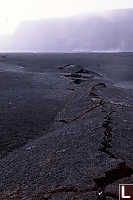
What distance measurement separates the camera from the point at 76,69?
9.63 metres

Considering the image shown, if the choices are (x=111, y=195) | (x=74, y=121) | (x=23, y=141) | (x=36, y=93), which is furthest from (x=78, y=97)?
(x=111, y=195)

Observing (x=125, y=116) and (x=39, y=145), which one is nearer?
(x=39, y=145)

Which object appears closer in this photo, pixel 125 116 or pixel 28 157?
pixel 28 157

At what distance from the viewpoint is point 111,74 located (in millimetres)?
10102

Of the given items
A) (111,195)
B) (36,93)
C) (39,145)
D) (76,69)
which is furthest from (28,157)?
(76,69)

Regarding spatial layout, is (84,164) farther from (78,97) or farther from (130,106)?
(78,97)

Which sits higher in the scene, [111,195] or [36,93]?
[36,93]

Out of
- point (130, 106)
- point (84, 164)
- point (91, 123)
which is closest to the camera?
point (84, 164)

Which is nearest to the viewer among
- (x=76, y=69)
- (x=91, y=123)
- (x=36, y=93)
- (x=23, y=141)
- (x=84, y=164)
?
(x=84, y=164)

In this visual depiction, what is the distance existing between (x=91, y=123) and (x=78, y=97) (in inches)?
61.9

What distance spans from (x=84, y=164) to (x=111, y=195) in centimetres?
50

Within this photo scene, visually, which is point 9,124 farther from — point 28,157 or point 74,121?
point 28,157

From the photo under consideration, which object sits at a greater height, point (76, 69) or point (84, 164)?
point (76, 69)

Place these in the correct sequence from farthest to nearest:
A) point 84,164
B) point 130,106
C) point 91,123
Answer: point 130,106 → point 91,123 → point 84,164
